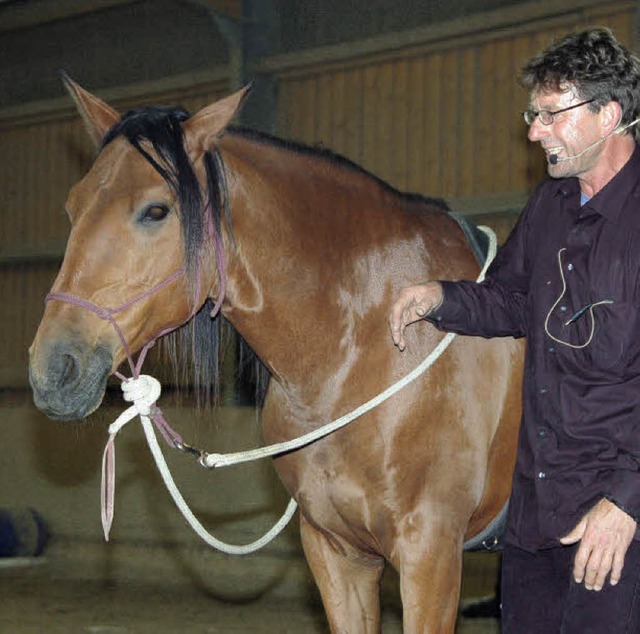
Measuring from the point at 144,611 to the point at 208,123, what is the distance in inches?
146


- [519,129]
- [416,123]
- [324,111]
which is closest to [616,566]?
[519,129]

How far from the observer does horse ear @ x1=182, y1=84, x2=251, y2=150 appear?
2.37 metres

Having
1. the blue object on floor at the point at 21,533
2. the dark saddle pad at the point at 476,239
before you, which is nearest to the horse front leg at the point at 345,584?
the dark saddle pad at the point at 476,239

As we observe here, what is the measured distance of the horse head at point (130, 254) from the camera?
86.5 inches

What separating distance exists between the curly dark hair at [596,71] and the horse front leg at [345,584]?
1299 mm

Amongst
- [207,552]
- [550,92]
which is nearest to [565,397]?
[550,92]

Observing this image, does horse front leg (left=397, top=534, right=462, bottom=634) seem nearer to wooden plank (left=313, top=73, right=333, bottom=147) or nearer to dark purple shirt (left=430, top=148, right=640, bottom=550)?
dark purple shirt (left=430, top=148, right=640, bottom=550)

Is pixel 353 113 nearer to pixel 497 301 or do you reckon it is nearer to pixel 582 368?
pixel 497 301

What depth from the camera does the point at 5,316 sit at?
28.2ft

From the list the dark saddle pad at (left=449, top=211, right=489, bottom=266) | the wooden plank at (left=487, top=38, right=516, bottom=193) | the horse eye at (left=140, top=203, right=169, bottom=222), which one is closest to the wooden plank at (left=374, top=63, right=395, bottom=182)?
the wooden plank at (left=487, top=38, right=516, bottom=193)

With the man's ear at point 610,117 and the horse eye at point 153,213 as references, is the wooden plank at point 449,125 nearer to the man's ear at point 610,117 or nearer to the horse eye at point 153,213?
the horse eye at point 153,213

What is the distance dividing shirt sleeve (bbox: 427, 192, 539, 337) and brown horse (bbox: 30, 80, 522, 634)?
0.29 meters

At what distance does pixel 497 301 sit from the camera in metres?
2.25

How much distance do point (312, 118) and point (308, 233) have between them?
4402 millimetres
